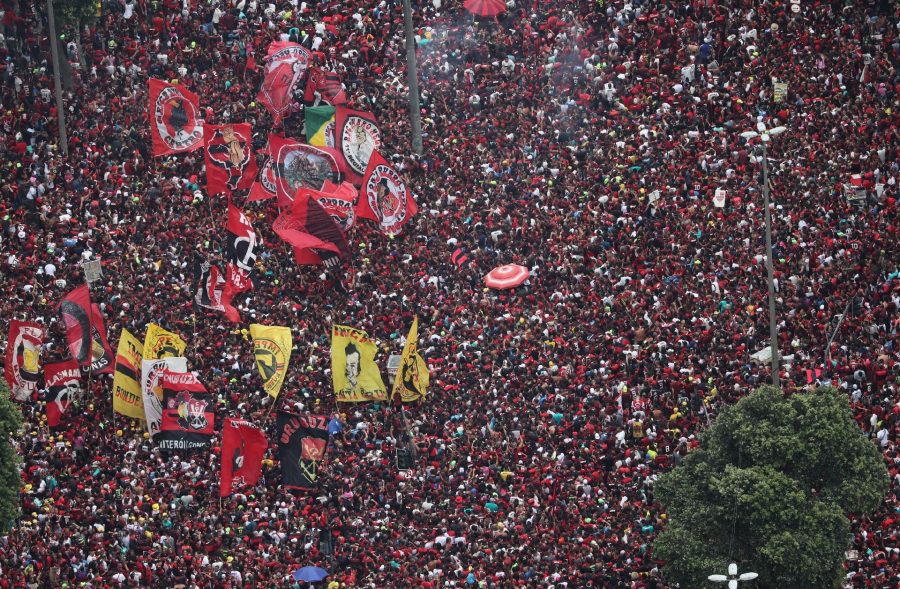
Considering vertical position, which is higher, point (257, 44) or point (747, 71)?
point (257, 44)

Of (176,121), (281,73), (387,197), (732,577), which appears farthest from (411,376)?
(281,73)

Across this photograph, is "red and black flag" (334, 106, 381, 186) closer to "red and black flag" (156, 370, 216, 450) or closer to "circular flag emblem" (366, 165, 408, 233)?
"circular flag emblem" (366, 165, 408, 233)

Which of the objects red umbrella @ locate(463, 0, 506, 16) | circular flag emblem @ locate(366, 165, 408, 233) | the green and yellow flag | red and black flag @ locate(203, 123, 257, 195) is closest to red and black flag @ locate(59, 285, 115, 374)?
red and black flag @ locate(203, 123, 257, 195)

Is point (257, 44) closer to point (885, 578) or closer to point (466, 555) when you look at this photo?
point (466, 555)

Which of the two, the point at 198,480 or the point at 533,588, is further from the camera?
the point at 198,480

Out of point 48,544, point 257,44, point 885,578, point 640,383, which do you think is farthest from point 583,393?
point 257,44

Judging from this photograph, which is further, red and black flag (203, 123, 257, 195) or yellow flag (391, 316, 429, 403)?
red and black flag (203, 123, 257, 195)

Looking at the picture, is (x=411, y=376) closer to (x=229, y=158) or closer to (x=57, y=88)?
(x=229, y=158)
